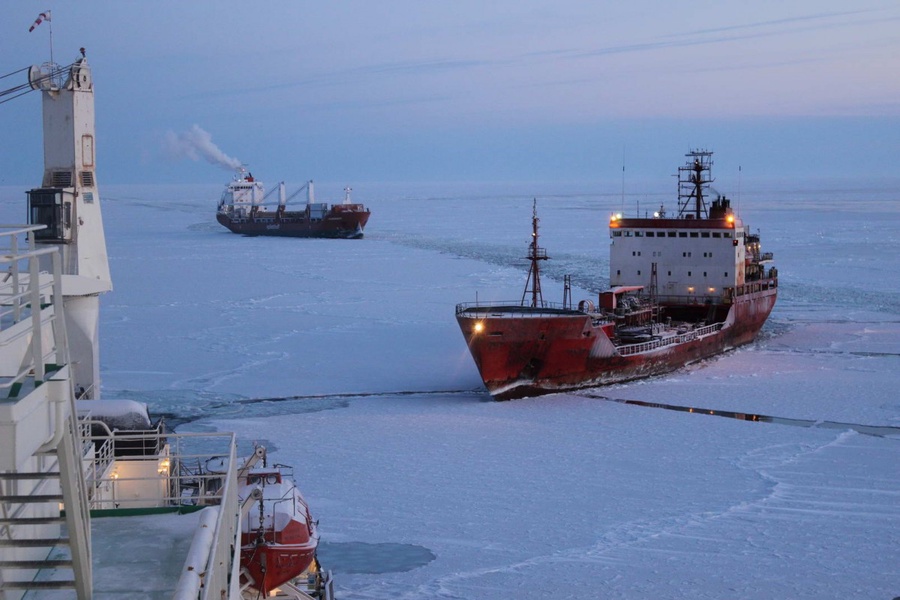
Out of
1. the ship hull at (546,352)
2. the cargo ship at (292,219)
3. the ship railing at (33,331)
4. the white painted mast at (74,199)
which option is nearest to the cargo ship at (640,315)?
the ship hull at (546,352)

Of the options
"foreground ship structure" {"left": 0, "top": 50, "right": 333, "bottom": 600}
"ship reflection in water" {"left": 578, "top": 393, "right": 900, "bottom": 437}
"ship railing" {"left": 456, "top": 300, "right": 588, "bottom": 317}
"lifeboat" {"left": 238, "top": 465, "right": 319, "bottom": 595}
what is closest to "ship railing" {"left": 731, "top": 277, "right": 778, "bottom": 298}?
"ship railing" {"left": 456, "top": 300, "right": 588, "bottom": 317}

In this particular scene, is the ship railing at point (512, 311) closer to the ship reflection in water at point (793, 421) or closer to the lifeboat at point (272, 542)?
the ship reflection in water at point (793, 421)

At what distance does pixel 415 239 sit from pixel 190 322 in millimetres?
28842

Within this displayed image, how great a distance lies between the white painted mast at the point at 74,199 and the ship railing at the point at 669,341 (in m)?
9.22

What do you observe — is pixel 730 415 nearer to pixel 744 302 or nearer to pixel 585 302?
pixel 585 302

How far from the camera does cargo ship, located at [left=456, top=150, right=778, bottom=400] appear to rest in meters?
16.6

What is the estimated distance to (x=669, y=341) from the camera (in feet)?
64.5

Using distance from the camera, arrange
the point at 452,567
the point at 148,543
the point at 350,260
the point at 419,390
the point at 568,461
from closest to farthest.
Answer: the point at 148,543, the point at 452,567, the point at 568,461, the point at 419,390, the point at 350,260

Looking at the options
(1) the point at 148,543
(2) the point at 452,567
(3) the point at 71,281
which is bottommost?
(2) the point at 452,567

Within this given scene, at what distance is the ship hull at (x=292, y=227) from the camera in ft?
187

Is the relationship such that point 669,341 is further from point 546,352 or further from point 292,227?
point 292,227

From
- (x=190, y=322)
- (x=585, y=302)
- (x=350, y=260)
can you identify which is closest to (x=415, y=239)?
(x=350, y=260)

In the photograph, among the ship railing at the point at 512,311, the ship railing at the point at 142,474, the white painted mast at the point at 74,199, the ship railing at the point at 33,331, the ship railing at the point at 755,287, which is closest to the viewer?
the ship railing at the point at 33,331

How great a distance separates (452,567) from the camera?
8430 millimetres
